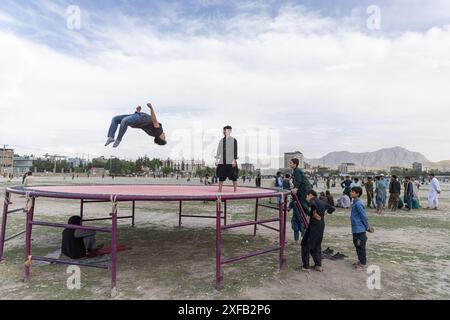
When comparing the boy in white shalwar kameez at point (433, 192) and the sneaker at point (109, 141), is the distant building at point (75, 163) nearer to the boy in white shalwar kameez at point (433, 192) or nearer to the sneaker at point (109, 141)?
the boy in white shalwar kameez at point (433, 192)

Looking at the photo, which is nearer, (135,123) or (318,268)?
(318,268)

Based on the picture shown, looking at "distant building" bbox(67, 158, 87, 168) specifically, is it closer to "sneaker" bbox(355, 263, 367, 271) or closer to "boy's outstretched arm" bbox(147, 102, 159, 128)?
"boy's outstretched arm" bbox(147, 102, 159, 128)

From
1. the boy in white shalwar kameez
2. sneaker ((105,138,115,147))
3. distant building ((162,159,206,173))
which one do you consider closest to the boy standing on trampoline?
sneaker ((105,138,115,147))

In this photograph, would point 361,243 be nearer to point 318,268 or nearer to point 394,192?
point 318,268

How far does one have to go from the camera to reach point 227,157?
19.6ft

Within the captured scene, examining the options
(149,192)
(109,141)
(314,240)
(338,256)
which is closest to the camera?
(314,240)

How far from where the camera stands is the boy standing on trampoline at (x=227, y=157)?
595 cm

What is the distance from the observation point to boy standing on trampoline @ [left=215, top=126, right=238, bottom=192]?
595cm

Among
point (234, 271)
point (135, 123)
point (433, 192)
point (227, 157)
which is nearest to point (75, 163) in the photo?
point (433, 192)

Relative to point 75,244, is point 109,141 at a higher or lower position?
higher

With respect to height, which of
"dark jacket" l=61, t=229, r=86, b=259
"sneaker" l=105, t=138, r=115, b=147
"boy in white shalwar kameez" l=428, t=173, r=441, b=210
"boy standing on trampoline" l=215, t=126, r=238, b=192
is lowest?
"dark jacket" l=61, t=229, r=86, b=259
